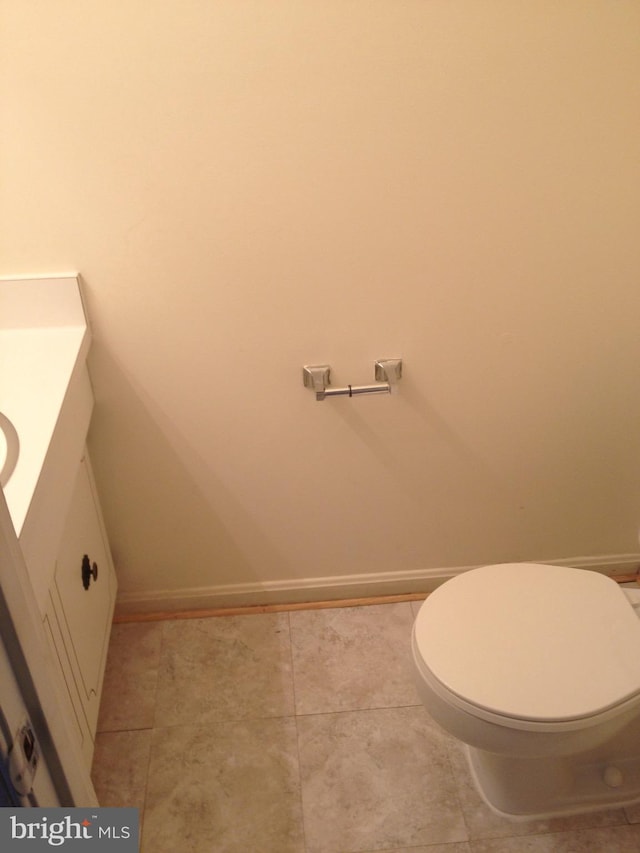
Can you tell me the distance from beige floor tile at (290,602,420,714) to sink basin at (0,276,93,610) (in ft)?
2.68

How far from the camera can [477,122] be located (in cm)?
140

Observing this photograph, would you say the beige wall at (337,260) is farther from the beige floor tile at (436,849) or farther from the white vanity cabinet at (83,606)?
the beige floor tile at (436,849)

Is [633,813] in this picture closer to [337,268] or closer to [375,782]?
[375,782]

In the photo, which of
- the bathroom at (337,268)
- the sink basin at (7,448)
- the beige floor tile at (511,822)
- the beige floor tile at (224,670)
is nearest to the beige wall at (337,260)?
the bathroom at (337,268)

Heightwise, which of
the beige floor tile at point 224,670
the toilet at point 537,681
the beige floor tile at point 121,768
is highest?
the toilet at point 537,681

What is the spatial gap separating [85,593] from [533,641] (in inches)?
36.3

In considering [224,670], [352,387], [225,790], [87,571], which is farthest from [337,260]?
[225,790]

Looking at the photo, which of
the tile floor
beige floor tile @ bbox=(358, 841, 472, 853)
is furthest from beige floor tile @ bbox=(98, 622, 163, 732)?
beige floor tile @ bbox=(358, 841, 472, 853)

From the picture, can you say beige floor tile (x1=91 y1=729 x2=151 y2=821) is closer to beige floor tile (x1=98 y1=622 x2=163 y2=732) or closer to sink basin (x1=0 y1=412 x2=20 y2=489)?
beige floor tile (x1=98 y1=622 x2=163 y2=732)

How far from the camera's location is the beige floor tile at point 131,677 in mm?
1804

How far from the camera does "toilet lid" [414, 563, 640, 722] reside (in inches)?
53.4

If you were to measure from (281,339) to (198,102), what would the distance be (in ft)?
1.65

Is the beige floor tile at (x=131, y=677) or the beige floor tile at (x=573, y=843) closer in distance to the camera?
the beige floor tile at (x=573, y=843)

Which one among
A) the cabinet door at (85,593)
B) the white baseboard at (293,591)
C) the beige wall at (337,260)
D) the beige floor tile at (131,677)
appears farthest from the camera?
the white baseboard at (293,591)
